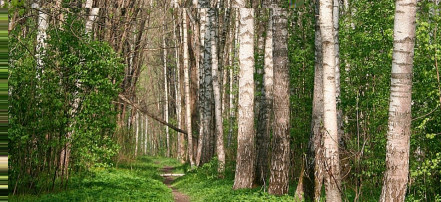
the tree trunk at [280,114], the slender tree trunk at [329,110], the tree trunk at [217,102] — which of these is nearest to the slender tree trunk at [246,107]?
the tree trunk at [280,114]

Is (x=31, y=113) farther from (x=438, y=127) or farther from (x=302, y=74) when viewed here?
(x=438, y=127)

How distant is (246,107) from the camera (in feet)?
42.7

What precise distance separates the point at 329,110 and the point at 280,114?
127 inches

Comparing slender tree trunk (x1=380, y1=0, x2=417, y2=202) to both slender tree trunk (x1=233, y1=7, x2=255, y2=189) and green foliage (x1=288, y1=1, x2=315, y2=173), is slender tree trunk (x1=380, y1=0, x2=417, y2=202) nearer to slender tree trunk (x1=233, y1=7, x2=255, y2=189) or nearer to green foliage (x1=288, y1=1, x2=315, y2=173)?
slender tree trunk (x1=233, y1=7, x2=255, y2=189)

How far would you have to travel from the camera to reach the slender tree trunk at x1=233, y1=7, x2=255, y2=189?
1300 centimetres

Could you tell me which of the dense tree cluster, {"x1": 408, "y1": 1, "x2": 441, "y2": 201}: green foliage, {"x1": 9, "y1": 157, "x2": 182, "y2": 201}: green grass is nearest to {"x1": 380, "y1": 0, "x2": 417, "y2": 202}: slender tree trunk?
the dense tree cluster

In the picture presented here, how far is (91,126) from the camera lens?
40.7 feet

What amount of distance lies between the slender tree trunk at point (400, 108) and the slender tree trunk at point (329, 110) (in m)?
0.93

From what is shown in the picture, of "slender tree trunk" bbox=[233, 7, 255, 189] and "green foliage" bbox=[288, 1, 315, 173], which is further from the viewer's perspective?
"green foliage" bbox=[288, 1, 315, 173]

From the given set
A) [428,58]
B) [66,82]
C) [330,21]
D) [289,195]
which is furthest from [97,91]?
[428,58]

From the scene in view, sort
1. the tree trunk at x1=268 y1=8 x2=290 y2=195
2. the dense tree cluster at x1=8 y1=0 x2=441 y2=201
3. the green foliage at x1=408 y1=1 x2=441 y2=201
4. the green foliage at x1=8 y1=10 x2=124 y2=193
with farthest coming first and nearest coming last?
the tree trunk at x1=268 y1=8 x2=290 y2=195, the green foliage at x1=8 y1=10 x2=124 y2=193, the green foliage at x1=408 y1=1 x2=441 y2=201, the dense tree cluster at x1=8 y1=0 x2=441 y2=201

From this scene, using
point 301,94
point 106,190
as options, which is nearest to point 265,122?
point 301,94

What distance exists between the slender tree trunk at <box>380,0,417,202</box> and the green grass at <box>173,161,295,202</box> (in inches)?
135

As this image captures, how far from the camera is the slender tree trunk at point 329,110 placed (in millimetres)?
8203
